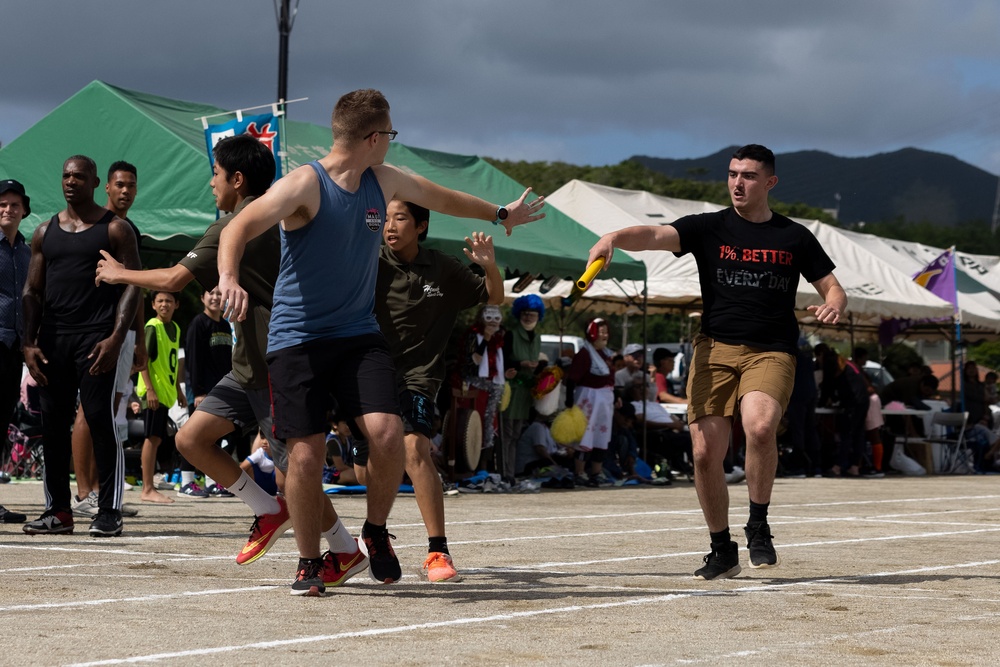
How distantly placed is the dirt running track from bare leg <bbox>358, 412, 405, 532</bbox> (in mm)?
350

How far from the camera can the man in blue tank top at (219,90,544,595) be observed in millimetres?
5973

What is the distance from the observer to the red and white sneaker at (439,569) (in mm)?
6676

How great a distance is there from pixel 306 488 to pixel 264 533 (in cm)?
87

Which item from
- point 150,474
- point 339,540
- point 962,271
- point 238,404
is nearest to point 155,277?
point 238,404

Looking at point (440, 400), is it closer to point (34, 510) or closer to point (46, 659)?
point (34, 510)

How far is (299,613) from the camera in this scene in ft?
18.0

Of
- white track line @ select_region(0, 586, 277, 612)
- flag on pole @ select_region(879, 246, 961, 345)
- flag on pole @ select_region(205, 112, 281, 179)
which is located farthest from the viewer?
flag on pole @ select_region(879, 246, 961, 345)

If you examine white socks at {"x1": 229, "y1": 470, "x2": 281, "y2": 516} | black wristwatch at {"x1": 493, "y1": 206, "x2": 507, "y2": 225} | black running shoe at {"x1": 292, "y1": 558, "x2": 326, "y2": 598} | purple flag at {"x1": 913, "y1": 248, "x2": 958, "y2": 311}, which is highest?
purple flag at {"x1": 913, "y1": 248, "x2": 958, "y2": 311}

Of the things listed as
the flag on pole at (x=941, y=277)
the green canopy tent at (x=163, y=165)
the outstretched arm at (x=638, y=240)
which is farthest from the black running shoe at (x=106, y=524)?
the flag on pole at (x=941, y=277)

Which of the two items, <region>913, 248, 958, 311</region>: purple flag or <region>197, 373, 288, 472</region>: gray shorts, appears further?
<region>913, 248, 958, 311</region>: purple flag

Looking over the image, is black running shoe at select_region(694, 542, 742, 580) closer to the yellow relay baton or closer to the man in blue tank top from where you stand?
the yellow relay baton

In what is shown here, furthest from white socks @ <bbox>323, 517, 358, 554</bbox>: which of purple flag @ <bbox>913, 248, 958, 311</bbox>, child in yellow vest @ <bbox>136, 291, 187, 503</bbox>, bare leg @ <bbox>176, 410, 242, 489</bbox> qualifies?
purple flag @ <bbox>913, 248, 958, 311</bbox>

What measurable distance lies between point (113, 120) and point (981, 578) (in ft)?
37.3

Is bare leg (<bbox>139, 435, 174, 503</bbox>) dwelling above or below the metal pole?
below
